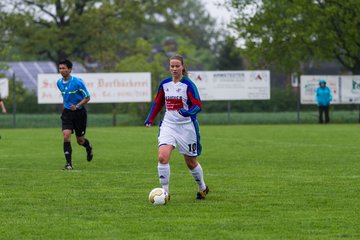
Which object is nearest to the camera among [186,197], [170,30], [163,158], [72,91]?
[163,158]

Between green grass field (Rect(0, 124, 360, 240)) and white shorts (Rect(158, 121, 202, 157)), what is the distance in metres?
0.62

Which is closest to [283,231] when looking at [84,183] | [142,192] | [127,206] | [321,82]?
[127,206]

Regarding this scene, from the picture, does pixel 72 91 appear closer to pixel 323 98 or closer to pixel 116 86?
pixel 116 86

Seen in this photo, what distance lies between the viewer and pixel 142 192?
11.6m

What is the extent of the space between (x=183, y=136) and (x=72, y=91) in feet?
18.6

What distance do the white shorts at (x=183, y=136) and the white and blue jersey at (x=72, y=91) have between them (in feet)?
18.0

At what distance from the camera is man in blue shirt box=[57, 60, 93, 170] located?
1568 centimetres

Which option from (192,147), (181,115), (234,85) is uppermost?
(234,85)

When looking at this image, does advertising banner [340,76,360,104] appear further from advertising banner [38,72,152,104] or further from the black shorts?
the black shorts

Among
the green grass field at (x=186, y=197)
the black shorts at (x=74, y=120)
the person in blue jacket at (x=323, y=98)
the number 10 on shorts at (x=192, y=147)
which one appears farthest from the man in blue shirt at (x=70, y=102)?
the person in blue jacket at (x=323, y=98)

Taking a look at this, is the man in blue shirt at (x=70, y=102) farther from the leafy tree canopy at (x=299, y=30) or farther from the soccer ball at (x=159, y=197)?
the leafy tree canopy at (x=299, y=30)

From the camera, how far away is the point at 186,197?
36.3ft

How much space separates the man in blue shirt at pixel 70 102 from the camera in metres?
15.7

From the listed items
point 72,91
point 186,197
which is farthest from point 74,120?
point 186,197
